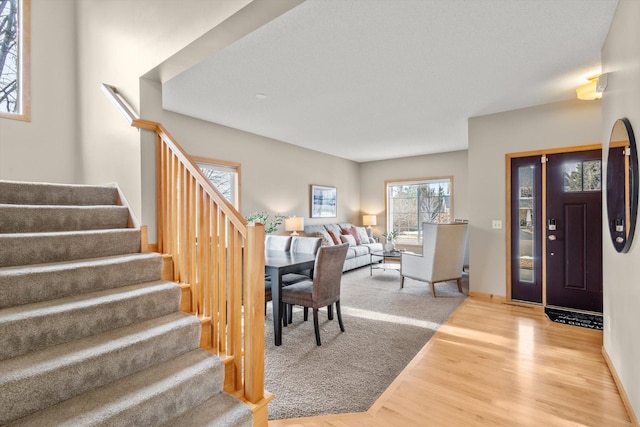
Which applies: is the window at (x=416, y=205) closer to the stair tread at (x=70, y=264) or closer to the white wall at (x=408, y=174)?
the white wall at (x=408, y=174)

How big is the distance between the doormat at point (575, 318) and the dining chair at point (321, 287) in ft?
8.24

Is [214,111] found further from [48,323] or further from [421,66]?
[48,323]

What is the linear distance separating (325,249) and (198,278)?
122cm

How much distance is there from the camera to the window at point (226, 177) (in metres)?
4.89

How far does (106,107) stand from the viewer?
2.73 m

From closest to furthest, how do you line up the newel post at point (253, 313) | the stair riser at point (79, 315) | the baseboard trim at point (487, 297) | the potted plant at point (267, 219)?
1. the stair riser at point (79, 315)
2. the newel post at point (253, 313)
3. the baseboard trim at point (487, 297)
4. the potted plant at point (267, 219)

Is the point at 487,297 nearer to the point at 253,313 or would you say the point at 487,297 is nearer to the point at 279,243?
the point at 279,243

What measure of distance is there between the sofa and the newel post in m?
4.09

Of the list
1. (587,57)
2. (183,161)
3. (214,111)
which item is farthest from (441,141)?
(183,161)

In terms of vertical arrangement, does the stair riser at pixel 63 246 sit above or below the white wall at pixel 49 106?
below

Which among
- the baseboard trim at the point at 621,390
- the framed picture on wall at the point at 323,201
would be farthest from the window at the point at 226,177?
the baseboard trim at the point at 621,390

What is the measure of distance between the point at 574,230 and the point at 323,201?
4.57 m

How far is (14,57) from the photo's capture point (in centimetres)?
301

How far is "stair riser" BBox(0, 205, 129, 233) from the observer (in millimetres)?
2031
